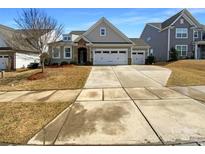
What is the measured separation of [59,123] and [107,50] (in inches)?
890

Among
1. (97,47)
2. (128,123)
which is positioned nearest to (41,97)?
(128,123)

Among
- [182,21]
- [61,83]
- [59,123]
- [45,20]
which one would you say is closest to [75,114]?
[59,123]

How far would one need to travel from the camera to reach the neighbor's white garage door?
93.7 feet

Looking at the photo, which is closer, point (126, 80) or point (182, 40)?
point (126, 80)

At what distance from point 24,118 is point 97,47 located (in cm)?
2204

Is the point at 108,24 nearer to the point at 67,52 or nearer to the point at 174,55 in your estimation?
the point at 67,52

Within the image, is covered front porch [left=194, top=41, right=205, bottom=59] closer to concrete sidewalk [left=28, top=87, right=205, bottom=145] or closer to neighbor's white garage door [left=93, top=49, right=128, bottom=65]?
neighbor's white garage door [left=93, top=49, right=128, bottom=65]

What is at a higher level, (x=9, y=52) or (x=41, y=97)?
(x=9, y=52)

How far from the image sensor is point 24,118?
7117mm

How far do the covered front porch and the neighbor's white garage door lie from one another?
13.0m

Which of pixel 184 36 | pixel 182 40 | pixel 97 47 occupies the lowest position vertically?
pixel 97 47

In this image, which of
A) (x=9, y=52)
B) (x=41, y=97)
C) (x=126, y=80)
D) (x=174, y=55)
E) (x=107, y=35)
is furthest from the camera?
(x=174, y=55)

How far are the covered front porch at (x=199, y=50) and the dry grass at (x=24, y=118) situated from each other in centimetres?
3025
